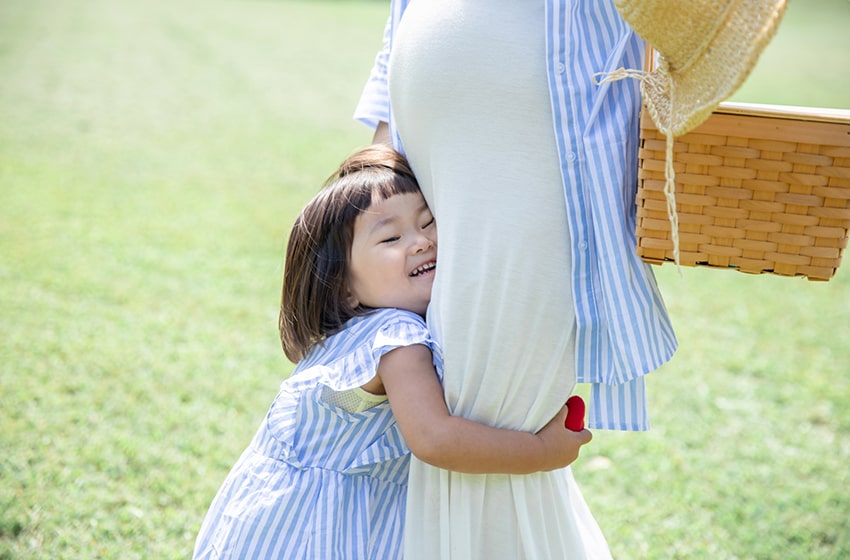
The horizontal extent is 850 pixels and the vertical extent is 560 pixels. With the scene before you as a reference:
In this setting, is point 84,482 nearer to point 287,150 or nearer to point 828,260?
point 828,260

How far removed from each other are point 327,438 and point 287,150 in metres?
6.22

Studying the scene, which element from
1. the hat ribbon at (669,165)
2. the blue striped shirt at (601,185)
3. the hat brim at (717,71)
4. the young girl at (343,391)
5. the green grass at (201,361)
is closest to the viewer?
the hat brim at (717,71)

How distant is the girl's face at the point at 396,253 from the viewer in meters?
1.71

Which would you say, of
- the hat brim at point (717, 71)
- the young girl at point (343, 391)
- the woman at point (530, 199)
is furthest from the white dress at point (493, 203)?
the hat brim at point (717, 71)

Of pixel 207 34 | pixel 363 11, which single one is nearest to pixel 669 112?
pixel 207 34

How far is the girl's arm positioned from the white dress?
0.03 meters

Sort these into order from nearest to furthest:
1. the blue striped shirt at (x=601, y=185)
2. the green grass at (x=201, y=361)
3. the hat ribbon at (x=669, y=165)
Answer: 1. the hat ribbon at (x=669, y=165)
2. the blue striped shirt at (x=601, y=185)
3. the green grass at (x=201, y=361)

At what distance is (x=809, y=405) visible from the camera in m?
3.72

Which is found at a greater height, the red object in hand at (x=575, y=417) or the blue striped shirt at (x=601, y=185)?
the blue striped shirt at (x=601, y=185)

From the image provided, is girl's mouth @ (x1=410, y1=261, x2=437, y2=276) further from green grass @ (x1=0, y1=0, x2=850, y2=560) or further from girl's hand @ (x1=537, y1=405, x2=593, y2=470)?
green grass @ (x1=0, y1=0, x2=850, y2=560)

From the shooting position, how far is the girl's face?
1.71 meters

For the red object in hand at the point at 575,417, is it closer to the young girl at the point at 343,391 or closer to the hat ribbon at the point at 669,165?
the young girl at the point at 343,391

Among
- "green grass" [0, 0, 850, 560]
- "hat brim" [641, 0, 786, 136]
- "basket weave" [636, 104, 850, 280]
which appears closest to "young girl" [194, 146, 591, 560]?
"basket weave" [636, 104, 850, 280]

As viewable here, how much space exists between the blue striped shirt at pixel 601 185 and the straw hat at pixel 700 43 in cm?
19
